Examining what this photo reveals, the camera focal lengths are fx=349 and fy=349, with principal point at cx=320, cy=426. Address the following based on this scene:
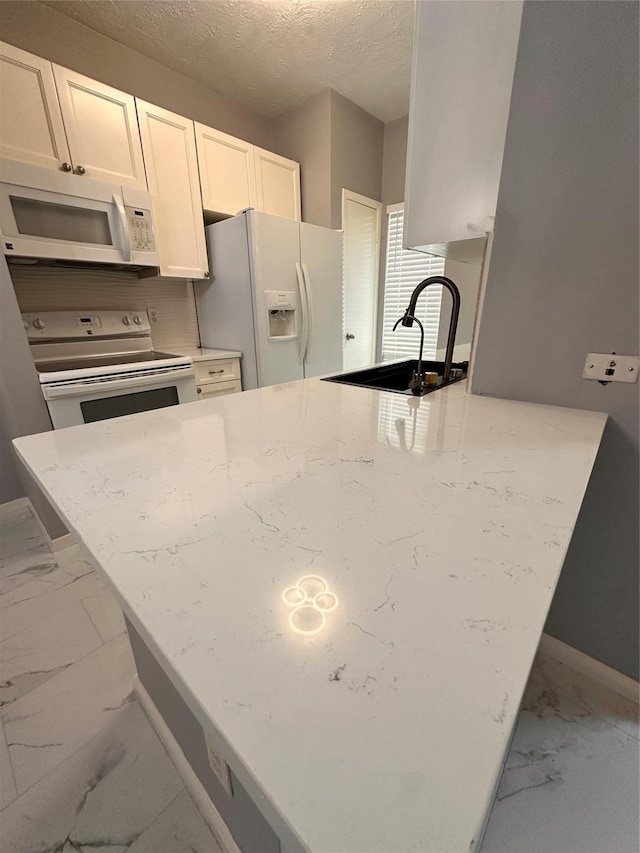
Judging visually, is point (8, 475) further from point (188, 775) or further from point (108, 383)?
point (188, 775)

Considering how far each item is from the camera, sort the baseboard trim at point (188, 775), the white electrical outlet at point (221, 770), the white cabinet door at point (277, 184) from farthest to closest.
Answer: the white cabinet door at point (277, 184) → the baseboard trim at point (188, 775) → the white electrical outlet at point (221, 770)

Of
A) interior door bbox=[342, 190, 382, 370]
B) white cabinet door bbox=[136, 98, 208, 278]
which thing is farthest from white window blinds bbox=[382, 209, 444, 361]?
white cabinet door bbox=[136, 98, 208, 278]

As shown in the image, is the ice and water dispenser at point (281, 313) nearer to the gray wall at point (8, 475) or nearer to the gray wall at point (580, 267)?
the gray wall at point (580, 267)

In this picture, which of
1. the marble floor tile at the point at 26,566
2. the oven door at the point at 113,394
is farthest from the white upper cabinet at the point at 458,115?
the marble floor tile at the point at 26,566

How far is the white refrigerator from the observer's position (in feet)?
7.91

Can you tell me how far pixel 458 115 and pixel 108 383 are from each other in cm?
189

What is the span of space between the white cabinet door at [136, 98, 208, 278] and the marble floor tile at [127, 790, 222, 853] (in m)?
2.59

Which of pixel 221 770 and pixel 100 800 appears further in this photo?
pixel 100 800

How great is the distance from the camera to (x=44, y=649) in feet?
4.50

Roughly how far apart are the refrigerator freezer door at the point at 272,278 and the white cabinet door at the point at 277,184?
0.52 meters

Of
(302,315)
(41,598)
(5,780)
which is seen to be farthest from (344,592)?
(302,315)

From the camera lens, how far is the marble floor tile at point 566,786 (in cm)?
87

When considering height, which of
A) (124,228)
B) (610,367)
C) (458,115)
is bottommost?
(610,367)


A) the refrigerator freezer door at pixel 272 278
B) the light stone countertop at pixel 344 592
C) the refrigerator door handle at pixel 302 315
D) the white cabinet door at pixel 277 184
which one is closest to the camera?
the light stone countertop at pixel 344 592
